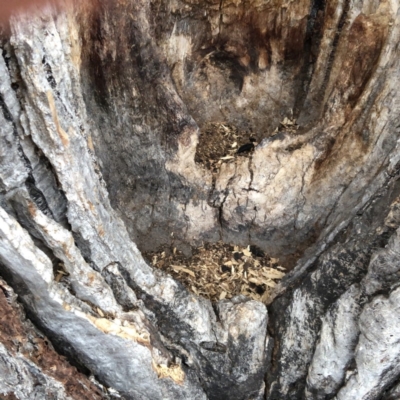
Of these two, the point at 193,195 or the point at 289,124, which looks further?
the point at 289,124

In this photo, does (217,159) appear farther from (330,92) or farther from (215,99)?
(330,92)

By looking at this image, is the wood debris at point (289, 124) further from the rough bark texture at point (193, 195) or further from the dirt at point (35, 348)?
the dirt at point (35, 348)

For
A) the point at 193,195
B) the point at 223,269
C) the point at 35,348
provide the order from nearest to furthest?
1. the point at 35,348
2. the point at 193,195
3. the point at 223,269

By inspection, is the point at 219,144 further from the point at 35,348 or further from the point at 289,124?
the point at 35,348

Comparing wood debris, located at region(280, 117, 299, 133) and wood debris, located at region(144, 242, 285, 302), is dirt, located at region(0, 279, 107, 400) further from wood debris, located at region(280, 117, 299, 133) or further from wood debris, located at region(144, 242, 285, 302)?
wood debris, located at region(280, 117, 299, 133)

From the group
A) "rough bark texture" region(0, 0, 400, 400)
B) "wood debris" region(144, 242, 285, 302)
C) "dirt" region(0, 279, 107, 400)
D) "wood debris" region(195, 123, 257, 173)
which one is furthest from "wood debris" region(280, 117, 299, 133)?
"dirt" region(0, 279, 107, 400)

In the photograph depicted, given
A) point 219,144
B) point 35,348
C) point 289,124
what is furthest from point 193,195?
point 35,348

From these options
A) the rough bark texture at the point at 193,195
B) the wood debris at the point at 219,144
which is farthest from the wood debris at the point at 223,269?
the wood debris at the point at 219,144
